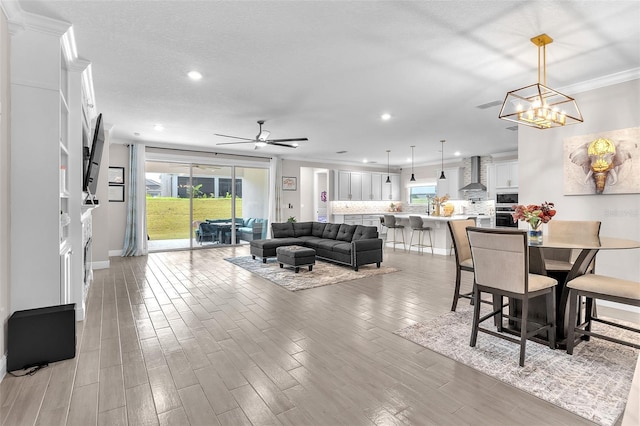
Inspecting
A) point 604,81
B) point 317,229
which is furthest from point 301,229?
point 604,81

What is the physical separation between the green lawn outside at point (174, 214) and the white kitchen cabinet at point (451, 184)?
708cm

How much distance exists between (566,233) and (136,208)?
8.32 meters

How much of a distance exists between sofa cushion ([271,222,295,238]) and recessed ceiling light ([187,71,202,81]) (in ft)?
14.1

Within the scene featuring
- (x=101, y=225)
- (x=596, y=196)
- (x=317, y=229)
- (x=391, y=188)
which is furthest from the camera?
(x=391, y=188)

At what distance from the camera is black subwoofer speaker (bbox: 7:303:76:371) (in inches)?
96.2

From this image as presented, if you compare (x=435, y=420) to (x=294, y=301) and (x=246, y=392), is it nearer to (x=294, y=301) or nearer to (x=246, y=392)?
(x=246, y=392)

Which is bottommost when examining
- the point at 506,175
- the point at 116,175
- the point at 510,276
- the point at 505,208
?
the point at 510,276

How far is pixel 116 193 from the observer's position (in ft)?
25.5

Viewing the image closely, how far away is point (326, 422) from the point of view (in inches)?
73.4

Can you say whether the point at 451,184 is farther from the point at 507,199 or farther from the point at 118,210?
the point at 118,210

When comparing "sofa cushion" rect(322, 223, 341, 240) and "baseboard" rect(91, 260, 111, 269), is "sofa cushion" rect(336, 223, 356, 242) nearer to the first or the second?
"sofa cushion" rect(322, 223, 341, 240)

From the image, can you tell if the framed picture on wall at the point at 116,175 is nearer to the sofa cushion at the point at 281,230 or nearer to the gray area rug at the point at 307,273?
the gray area rug at the point at 307,273

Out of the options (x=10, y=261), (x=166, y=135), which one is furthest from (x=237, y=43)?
(x=166, y=135)

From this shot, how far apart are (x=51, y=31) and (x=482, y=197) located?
10234mm
